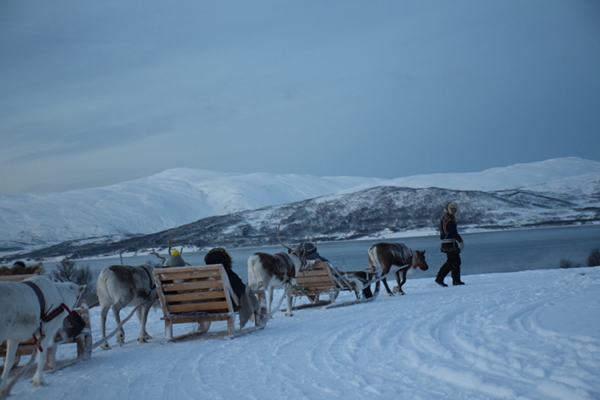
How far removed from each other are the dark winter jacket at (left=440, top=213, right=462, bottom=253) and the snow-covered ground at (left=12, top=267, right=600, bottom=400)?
20.6 feet

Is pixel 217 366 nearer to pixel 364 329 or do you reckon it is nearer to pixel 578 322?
pixel 364 329

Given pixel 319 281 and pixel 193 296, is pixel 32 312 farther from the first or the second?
pixel 319 281

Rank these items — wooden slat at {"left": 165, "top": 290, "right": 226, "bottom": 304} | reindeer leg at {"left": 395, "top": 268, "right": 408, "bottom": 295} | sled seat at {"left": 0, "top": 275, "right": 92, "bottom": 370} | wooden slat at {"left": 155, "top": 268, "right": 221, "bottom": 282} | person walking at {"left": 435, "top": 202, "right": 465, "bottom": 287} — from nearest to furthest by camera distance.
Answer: sled seat at {"left": 0, "top": 275, "right": 92, "bottom": 370}
wooden slat at {"left": 155, "top": 268, "right": 221, "bottom": 282}
wooden slat at {"left": 165, "top": 290, "right": 226, "bottom": 304}
reindeer leg at {"left": 395, "top": 268, "right": 408, "bottom": 295}
person walking at {"left": 435, "top": 202, "right": 465, "bottom": 287}

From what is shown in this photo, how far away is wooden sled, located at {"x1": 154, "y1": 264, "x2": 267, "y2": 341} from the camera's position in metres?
8.12

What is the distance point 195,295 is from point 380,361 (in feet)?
11.0

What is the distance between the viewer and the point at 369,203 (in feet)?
437

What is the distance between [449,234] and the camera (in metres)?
15.6

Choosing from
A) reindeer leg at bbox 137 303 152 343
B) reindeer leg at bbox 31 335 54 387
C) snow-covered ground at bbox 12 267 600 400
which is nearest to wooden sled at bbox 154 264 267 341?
snow-covered ground at bbox 12 267 600 400

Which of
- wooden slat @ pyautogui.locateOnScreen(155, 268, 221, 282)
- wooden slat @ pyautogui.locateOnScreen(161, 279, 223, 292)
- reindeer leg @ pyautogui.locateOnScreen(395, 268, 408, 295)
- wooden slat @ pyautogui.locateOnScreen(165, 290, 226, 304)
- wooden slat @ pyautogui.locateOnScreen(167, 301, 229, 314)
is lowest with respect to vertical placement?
reindeer leg @ pyautogui.locateOnScreen(395, 268, 408, 295)

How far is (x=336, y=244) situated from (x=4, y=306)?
324 feet

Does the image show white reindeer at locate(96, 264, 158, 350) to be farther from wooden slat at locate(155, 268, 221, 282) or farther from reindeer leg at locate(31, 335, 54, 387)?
reindeer leg at locate(31, 335, 54, 387)

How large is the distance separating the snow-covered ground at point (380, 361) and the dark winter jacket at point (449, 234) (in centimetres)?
627

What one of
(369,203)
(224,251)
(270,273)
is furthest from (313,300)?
(369,203)

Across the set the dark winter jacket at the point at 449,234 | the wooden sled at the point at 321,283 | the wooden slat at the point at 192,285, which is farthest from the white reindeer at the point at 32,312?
the dark winter jacket at the point at 449,234
